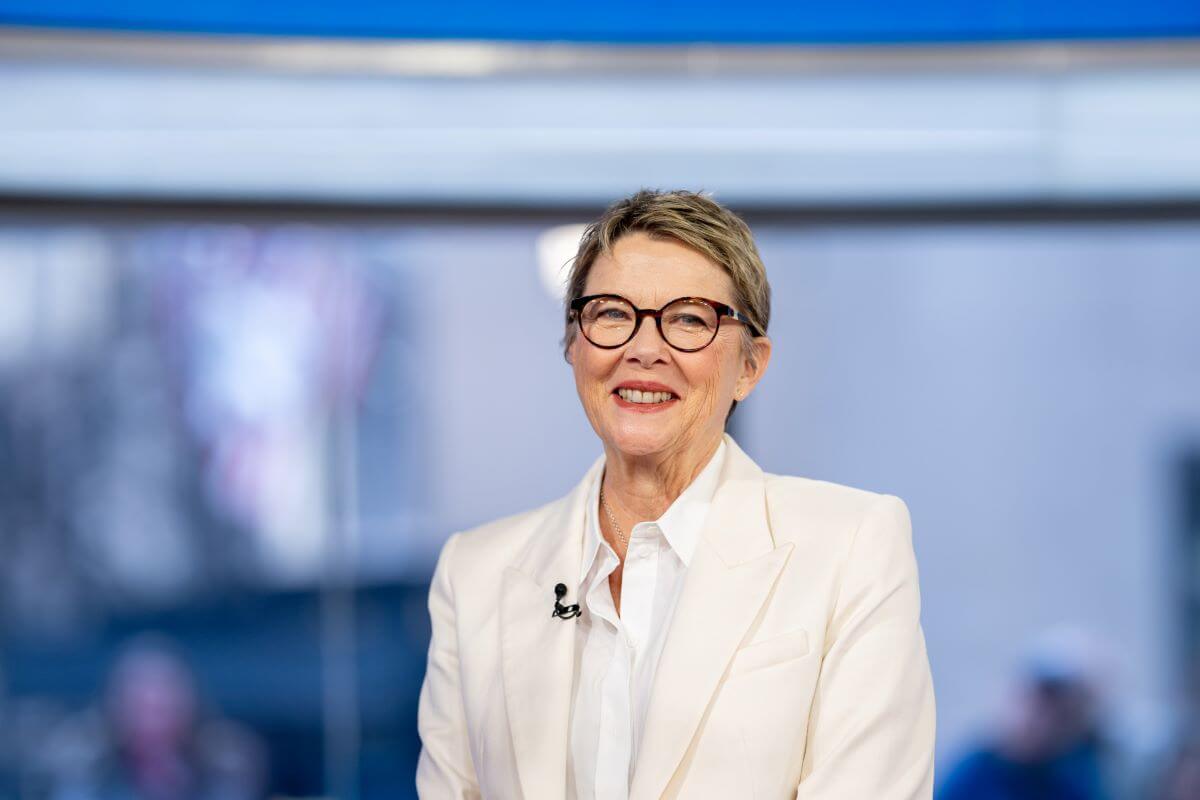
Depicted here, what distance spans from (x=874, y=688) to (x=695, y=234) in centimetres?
61

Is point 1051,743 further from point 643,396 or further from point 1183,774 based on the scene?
point 643,396

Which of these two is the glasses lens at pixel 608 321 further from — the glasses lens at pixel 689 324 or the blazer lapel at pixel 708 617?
the blazer lapel at pixel 708 617

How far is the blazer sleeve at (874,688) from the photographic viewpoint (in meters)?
1.58

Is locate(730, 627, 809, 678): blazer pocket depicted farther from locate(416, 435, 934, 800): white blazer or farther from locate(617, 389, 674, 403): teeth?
locate(617, 389, 674, 403): teeth

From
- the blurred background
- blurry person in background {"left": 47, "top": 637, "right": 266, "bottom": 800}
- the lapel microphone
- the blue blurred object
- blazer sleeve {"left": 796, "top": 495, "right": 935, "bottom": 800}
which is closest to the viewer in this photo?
blazer sleeve {"left": 796, "top": 495, "right": 935, "bottom": 800}

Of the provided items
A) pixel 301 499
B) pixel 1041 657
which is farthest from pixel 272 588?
pixel 1041 657

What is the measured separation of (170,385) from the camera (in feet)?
16.9

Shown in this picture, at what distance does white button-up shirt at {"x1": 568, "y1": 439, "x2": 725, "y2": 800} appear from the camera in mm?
1708

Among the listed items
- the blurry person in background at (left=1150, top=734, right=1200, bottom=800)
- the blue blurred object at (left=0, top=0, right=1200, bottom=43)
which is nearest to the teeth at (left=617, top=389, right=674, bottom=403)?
the blue blurred object at (left=0, top=0, right=1200, bottom=43)

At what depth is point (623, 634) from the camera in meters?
1.77

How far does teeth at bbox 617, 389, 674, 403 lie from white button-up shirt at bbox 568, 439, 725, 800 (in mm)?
141

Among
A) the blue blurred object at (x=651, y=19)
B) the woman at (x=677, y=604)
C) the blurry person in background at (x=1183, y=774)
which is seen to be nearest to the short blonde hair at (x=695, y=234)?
the woman at (x=677, y=604)

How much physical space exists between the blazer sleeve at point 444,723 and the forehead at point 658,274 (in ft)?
1.68

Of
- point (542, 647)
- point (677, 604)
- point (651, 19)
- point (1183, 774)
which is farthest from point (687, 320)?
point (1183, 774)
